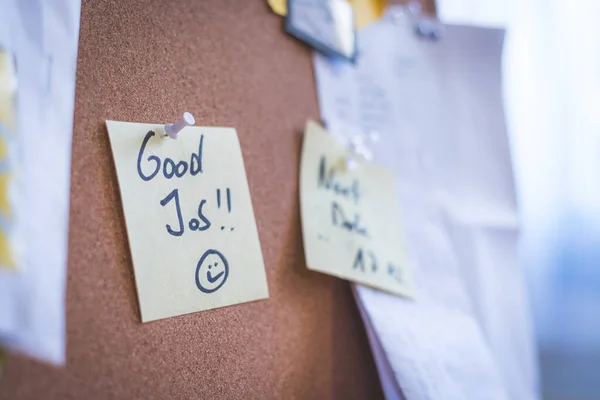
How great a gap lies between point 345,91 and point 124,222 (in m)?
0.27

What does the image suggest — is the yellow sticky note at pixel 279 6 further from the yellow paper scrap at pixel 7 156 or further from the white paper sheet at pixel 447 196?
the yellow paper scrap at pixel 7 156

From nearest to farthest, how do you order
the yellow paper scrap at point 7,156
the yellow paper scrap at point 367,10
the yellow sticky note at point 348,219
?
the yellow paper scrap at point 7,156, the yellow sticky note at point 348,219, the yellow paper scrap at point 367,10

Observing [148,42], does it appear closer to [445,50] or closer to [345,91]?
[345,91]

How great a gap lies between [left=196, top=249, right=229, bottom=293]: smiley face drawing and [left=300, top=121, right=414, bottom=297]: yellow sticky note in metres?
0.08

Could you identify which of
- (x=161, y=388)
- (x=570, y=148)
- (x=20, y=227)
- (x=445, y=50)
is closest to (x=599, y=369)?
(x=570, y=148)

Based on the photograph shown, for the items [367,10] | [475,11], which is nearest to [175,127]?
[367,10]

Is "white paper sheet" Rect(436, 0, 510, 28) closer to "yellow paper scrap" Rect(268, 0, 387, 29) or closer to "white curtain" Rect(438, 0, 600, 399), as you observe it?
"white curtain" Rect(438, 0, 600, 399)

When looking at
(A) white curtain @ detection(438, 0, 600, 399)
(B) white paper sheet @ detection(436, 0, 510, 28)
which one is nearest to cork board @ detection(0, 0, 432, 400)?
(B) white paper sheet @ detection(436, 0, 510, 28)

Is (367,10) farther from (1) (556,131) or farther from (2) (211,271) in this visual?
(1) (556,131)

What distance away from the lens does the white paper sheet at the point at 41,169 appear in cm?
21

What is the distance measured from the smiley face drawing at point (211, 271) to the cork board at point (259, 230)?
0.8 inches

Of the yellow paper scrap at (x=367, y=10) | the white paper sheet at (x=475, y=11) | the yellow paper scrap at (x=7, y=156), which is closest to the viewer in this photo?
the yellow paper scrap at (x=7, y=156)

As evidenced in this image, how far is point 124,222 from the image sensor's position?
0.28 metres

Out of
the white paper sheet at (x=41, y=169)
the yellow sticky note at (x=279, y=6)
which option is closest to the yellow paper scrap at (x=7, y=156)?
the white paper sheet at (x=41, y=169)
